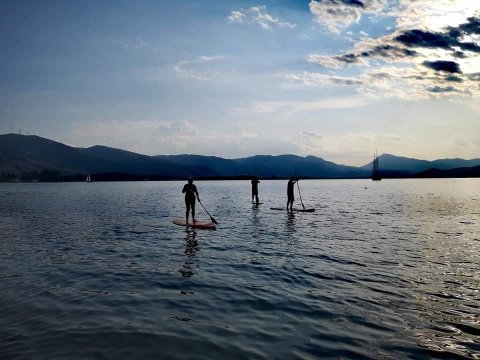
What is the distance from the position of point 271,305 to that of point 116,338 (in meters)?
4.27

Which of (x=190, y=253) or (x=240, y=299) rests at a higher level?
(x=240, y=299)

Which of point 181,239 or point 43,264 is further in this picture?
point 181,239

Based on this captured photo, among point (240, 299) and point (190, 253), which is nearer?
point (240, 299)

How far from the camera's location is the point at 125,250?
1791 cm

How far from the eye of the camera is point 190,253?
16891 mm

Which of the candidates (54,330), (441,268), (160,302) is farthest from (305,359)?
(441,268)

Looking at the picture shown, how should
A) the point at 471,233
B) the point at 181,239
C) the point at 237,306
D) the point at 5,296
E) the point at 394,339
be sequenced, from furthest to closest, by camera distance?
the point at 471,233 → the point at 181,239 → the point at 5,296 → the point at 237,306 → the point at 394,339

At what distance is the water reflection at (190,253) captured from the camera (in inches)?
527

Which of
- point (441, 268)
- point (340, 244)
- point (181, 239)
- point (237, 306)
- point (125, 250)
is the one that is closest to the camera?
point (237, 306)

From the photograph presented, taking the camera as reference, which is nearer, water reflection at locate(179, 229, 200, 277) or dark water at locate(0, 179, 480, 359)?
dark water at locate(0, 179, 480, 359)

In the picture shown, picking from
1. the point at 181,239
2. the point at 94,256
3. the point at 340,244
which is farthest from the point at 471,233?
the point at 94,256

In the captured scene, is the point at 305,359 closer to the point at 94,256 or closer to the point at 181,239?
the point at 94,256

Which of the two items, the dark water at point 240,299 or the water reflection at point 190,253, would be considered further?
the water reflection at point 190,253

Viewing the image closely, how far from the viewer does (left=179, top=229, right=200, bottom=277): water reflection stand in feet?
43.9
